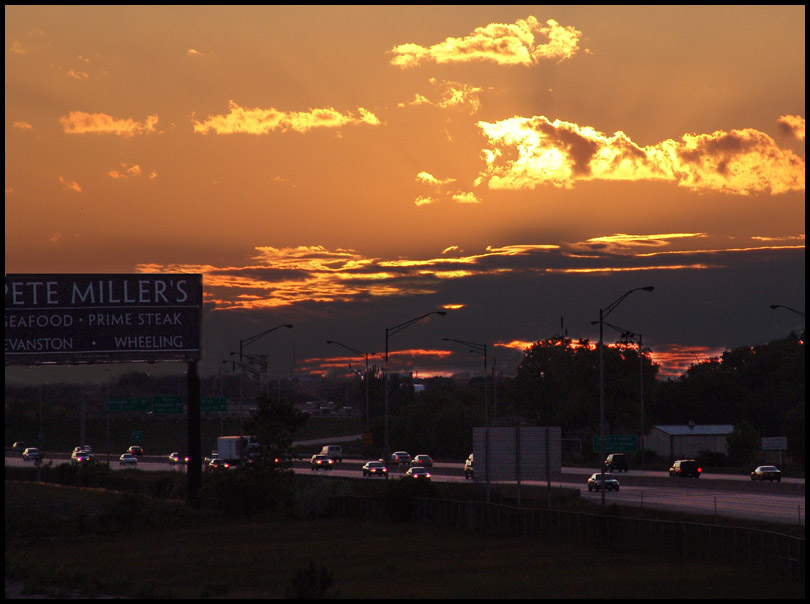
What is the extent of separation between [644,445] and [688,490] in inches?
2221

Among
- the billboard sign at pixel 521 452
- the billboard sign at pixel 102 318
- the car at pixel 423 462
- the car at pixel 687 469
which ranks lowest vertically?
the car at pixel 423 462

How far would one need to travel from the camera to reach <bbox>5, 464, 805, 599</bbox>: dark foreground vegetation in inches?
1249

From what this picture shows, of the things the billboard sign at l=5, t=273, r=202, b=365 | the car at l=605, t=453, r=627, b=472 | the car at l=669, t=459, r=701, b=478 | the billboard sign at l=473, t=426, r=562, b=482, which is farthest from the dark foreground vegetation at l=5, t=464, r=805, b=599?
the car at l=605, t=453, r=627, b=472

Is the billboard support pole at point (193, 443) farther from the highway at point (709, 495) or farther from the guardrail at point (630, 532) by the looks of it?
the highway at point (709, 495)

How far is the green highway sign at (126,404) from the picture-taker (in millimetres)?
118062

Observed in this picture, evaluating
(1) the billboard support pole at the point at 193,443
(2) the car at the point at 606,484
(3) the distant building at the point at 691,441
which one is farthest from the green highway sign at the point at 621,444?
(1) the billboard support pole at the point at 193,443

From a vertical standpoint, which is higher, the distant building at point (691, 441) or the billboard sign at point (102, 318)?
the billboard sign at point (102, 318)

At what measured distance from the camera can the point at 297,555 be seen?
1714 inches

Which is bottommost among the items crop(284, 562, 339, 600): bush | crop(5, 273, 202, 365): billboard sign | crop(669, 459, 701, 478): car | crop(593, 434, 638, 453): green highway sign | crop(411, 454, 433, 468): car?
crop(411, 454, 433, 468): car

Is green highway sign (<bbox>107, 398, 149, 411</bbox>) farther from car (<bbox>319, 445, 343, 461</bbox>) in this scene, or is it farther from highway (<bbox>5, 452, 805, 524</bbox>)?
highway (<bbox>5, 452, 805, 524</bbox>)

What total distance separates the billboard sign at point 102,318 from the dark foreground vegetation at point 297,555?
8.73 m

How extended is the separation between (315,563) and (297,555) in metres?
3.36

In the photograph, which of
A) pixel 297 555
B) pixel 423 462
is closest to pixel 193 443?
pixel 297 555

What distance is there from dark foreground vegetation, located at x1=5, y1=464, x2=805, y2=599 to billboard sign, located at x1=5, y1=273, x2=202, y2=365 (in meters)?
8.73
